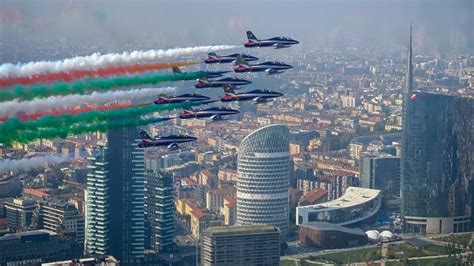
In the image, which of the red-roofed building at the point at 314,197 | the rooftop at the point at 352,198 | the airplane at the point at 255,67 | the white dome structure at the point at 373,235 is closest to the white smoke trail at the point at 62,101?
the airplane at the point at 255,67

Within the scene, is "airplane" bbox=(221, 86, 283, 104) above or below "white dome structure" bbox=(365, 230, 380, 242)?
above

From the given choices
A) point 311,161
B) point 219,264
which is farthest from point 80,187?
point 311,161

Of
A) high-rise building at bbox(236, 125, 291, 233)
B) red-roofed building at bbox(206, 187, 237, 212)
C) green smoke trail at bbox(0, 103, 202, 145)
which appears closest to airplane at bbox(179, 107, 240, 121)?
green smoke trail at bbox(0, 103, 202, 145)

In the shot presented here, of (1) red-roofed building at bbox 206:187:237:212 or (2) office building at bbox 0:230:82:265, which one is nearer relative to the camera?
(2) office building at bbox 0:230:82:265

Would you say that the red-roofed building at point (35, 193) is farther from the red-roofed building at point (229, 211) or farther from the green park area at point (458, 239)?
the green park area at point (458, 239)

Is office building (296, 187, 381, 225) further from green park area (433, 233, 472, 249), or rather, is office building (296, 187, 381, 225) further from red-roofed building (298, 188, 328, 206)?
green park area (433, 233, 472, 249)
